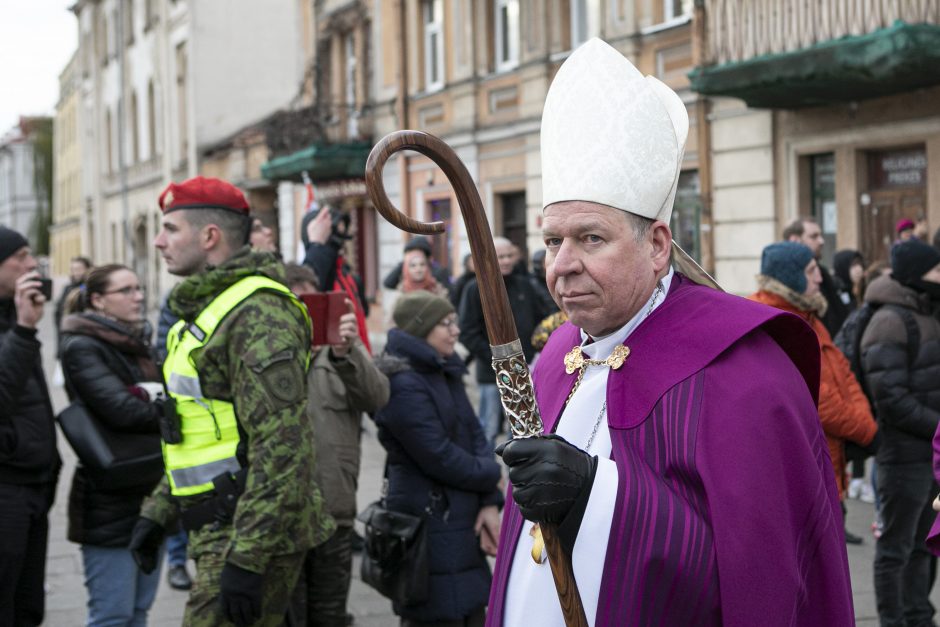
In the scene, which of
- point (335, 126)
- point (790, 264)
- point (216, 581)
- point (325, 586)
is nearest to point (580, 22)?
point (335, 126)

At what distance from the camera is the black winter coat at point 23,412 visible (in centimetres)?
441

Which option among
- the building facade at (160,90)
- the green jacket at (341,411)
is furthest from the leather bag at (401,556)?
the building facade at (160,90)

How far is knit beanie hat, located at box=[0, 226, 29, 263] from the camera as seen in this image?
471 centimetres

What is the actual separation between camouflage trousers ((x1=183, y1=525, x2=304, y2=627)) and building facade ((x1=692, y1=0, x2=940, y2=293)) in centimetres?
888

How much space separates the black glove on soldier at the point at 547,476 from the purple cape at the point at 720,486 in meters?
0.09

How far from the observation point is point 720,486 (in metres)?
2.17

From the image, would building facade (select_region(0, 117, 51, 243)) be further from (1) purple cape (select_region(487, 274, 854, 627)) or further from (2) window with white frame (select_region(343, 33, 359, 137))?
(1) purple cape (select_region(487, 274, 854, 627))

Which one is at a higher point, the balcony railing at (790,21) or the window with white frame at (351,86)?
the window with white frame at (351,86)

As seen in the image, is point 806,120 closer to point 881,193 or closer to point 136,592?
point 881,193

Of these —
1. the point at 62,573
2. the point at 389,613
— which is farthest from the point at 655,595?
the point at 62,573

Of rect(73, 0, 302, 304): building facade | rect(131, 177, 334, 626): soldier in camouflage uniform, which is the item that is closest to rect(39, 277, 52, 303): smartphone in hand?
rect(131, 177, 334, 626): soldier in camouflage uniform

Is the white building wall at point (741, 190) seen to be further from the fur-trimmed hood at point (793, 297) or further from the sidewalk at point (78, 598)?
the fur-trimmed hood at point (793, 297)

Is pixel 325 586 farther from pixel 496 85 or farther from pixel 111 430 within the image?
pixel 496 85

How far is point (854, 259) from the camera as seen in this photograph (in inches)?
404
